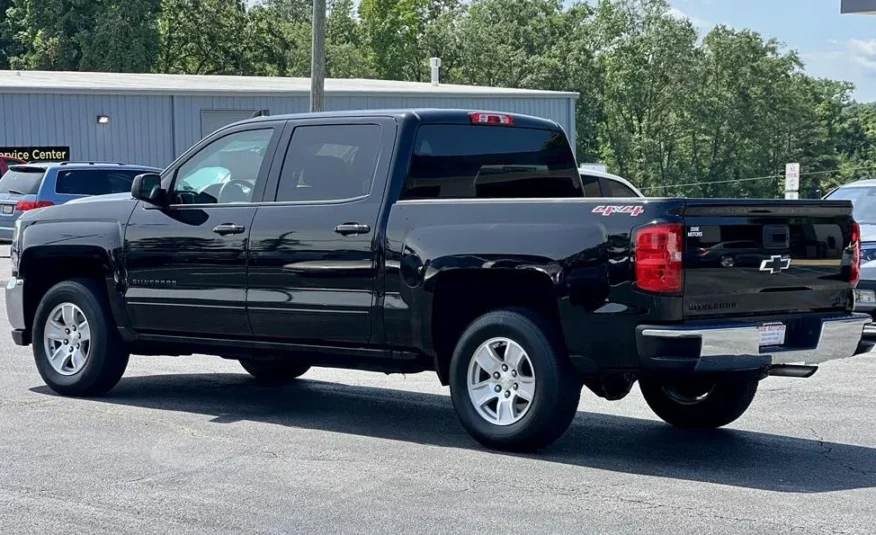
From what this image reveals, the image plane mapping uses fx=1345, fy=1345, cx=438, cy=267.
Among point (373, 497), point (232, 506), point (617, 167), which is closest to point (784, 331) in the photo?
point (373, 497)

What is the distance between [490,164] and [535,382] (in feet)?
6.14

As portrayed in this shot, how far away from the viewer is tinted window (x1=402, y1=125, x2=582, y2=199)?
8.41 metres

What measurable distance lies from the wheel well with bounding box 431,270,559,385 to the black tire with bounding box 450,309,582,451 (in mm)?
131

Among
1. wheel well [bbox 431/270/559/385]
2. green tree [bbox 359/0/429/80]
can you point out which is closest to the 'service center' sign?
wheel well [bbox 431/270/559/385]

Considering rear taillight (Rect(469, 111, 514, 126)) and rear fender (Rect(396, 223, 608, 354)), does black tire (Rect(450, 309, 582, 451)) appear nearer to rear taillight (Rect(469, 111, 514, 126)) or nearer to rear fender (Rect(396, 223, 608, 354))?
rear fender (Rect(396, 223, 608, 354))

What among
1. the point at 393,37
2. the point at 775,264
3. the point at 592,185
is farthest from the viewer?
the point at 393,37

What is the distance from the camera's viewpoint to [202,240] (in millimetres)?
9000

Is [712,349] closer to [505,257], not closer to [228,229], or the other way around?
[505,257]

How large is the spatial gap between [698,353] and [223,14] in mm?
68813

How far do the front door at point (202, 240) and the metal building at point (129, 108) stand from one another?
101 feet

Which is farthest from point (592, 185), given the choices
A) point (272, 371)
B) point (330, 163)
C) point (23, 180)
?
point (23, 180)

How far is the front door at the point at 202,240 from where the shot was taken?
885 centimetres

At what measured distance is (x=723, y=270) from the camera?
7168 millimetres

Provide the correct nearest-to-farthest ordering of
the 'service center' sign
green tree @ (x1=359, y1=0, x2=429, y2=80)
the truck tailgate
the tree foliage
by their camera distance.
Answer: the truck tailgate < the 'service center' sign < the tree foliage < green tree @ (x1=359, y1=0, x2=429, y2=80)
